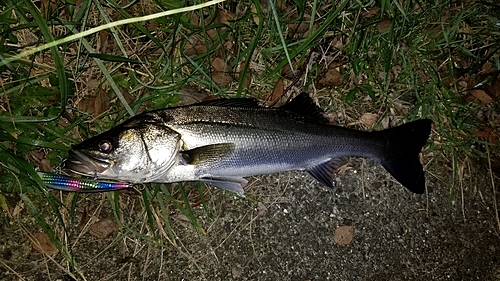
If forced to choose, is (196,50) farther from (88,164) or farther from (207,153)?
(88,164)

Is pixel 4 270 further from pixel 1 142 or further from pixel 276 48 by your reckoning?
pixel 276 48

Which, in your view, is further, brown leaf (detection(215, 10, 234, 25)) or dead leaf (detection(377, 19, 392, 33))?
dead leaf (detection(377, 19, 392, 33))

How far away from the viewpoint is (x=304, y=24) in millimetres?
3363

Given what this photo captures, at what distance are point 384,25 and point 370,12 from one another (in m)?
0.15

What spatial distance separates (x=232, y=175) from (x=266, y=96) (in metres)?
0.79

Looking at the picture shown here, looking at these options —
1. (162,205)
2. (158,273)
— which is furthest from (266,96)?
(158,273)

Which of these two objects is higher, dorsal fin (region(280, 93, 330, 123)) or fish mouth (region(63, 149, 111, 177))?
fish mouth (region(63, 149, 111, 177))

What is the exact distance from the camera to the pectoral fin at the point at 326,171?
10.3 ft

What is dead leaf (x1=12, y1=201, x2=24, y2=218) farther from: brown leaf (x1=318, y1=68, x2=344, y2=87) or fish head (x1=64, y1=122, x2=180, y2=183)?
brown leaf (x1=318, y1=68, x2=344, y2=87)

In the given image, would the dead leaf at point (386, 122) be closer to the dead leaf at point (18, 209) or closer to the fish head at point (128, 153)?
the fish head at point (128, 153)

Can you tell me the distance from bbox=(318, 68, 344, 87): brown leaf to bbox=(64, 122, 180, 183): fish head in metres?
1.34

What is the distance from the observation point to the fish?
2660 mm

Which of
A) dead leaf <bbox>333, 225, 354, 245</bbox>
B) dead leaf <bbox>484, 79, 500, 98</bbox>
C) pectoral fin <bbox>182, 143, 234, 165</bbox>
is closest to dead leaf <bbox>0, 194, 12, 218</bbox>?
pectoral fin <bbox>182, 143, 234, 165</bbox>

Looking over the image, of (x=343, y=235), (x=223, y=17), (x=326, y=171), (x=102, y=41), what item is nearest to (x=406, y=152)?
(x=326, y=171)
